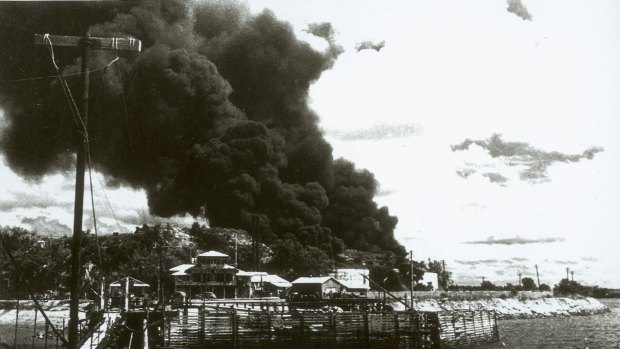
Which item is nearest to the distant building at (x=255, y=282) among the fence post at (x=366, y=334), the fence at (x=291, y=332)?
the fence at (x=291, y=332)

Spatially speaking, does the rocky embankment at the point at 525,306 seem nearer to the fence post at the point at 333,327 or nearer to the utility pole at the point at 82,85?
the fence post at the point at 333,327

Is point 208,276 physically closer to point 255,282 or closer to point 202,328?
point 255,282

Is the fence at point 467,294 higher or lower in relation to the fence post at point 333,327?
higher

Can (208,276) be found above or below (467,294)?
above

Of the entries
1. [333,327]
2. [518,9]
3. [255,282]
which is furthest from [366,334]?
[255,282]

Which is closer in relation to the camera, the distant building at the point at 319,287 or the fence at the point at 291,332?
the fence at the point at 291,332

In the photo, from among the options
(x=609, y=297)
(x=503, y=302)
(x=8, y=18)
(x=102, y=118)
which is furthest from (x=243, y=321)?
(x=609, y=297)
